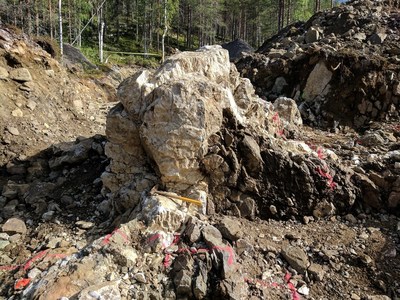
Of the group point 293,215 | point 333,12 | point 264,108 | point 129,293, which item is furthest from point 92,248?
point 333,12

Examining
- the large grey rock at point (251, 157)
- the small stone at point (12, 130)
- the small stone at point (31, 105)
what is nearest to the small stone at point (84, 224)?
the large grey rock at point (251, 157)

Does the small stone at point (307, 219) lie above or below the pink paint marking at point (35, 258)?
above

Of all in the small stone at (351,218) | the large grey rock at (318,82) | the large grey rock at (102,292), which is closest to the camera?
the large grey rock at (102,292)

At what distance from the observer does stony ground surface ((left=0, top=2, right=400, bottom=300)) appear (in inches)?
171

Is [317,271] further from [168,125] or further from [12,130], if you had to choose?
[12,130]

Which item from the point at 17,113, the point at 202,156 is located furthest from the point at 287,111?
the point at 17,113

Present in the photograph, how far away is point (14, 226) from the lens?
237 inches

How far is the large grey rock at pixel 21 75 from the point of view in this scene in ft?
33.4

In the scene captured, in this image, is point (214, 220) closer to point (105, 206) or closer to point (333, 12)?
point (105, 206)

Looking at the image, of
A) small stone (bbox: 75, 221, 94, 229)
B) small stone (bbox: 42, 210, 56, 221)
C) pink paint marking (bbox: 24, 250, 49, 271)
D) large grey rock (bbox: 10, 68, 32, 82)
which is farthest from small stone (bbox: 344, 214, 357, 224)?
large grey rock (bbox: 10, 68, 32, 82)

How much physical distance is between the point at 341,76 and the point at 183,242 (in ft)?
28.5

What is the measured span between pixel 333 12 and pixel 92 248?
17725 millimetres

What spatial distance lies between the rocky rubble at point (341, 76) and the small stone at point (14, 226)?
8.85 m

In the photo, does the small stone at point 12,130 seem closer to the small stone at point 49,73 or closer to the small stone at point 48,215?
the small stone at point 49,73
